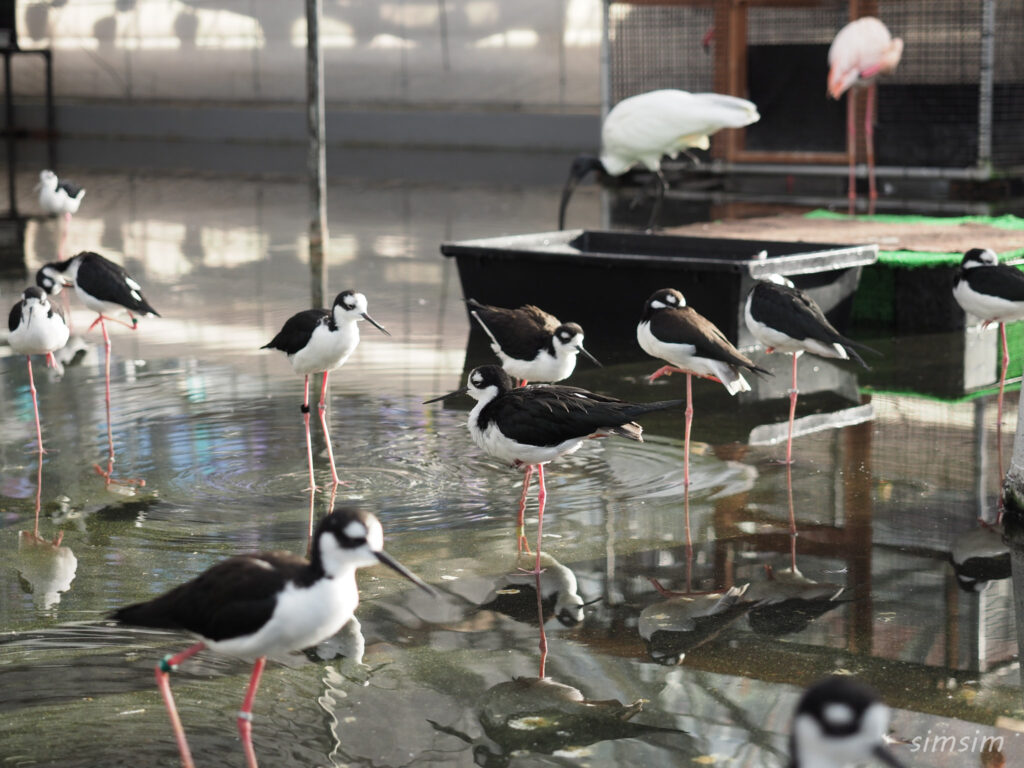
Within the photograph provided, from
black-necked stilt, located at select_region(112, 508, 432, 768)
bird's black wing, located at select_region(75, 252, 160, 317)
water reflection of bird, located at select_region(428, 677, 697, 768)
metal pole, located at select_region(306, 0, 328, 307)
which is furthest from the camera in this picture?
metal pole, located at select_region(306, 0, 328, 307)

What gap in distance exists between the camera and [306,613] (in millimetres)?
3264

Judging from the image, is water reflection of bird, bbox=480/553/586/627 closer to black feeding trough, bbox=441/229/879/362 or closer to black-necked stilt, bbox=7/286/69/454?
black-necked stilt, bbox=7/286/69/454

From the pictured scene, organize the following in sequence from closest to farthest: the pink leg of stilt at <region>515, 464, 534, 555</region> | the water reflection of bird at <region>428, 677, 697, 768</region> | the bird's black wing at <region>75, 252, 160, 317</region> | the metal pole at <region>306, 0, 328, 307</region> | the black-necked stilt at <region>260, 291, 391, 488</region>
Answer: the water reflection of bird at <region>428, 677, 697, 768</region> → the pink leg of stilt at <region>515, 464, 534, 555</region> → the black-necked stilt at <region>260, 291, 391, 488</region> → the bird's black wing at <region>75, 252, 160, 317</region> → the metal pole at <region>306, 0, 328, 307</region>

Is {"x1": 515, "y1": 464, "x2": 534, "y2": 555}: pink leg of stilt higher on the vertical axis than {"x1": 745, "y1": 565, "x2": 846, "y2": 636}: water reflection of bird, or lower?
higher

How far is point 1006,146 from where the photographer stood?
16.8 meters

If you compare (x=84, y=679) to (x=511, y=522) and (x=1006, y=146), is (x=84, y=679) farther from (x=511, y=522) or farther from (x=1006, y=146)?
(x=1006, y=146)

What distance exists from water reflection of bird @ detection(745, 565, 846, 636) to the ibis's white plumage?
6.36 meters

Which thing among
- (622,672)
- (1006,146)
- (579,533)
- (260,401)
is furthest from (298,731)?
(1006,146)

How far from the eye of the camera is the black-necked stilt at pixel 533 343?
6.11 metres

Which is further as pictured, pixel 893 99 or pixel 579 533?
pixel 893 99

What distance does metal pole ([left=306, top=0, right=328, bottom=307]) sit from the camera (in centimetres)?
1220

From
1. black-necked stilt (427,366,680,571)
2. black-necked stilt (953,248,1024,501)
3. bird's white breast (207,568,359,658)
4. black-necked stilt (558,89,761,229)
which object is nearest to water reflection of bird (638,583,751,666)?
black-necked stilt (427,366,680,571)

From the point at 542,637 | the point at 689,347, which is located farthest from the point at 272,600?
the point at 689,347

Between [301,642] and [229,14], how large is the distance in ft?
81.9
